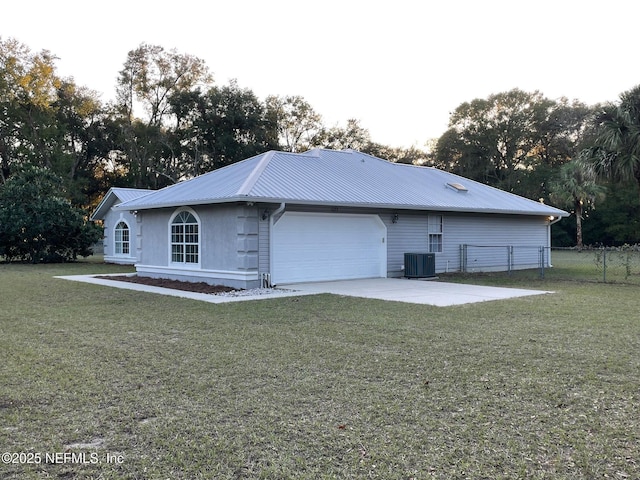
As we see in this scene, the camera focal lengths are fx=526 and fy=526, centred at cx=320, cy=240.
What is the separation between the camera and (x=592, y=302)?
11.1m

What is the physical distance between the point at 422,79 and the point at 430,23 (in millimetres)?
9419

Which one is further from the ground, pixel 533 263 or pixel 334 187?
pixel 334 187

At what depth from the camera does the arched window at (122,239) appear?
2489 cm

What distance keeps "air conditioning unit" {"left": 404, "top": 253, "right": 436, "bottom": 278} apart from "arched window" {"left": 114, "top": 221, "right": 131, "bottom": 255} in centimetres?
1409

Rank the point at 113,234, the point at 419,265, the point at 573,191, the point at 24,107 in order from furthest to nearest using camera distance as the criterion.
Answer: the point at 24,107
the point at 573,191
the point at 113,234
the point at 419,265

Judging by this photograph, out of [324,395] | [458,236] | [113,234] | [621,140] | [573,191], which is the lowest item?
[324,395]

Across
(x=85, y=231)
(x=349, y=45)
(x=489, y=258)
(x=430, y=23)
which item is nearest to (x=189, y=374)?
(x=430, y=23)

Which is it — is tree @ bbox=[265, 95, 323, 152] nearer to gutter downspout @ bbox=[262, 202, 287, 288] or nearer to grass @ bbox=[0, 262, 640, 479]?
gutter downspout @ bbox=[262, 202, 287, 288]

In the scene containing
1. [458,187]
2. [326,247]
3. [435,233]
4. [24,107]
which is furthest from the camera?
[24,107]

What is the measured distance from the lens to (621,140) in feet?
54.5

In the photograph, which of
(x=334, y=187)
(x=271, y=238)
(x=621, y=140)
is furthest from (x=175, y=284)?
(x=621, y=140)

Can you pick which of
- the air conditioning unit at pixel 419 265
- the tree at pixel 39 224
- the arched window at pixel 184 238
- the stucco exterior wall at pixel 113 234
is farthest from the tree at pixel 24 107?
the air conditioning unit at pixel 419 265

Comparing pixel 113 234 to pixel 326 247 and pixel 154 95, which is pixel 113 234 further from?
pixel 154 95

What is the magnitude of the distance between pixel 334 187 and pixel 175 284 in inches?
220
